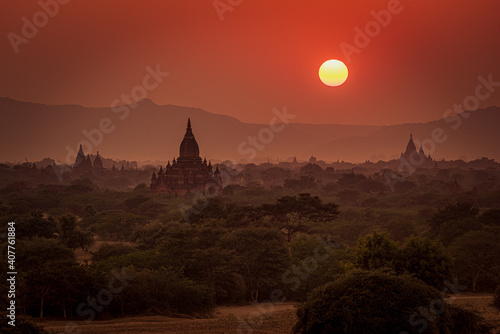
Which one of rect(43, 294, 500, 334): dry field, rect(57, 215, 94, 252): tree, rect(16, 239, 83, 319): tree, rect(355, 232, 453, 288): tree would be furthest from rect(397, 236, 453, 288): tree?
rect(57, 215, 94, 252): tree

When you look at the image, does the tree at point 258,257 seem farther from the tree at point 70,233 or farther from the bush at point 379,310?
the tree at point 70,233

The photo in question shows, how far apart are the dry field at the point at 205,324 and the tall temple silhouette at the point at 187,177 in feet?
185

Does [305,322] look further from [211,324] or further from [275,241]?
[275,241]

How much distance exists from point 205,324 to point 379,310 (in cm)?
723

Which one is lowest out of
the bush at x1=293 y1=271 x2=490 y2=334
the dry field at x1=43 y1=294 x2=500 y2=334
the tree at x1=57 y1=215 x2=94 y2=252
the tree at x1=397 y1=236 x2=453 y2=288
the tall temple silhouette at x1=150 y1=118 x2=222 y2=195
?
the dry field at x1=43 y1=294 x2=500 y2=334

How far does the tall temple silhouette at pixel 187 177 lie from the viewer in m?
83.1

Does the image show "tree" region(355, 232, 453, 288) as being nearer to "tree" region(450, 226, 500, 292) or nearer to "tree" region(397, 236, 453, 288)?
"tree" region(397, 236, 453, 288)

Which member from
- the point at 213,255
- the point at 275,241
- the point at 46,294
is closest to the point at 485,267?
the point at 275,241

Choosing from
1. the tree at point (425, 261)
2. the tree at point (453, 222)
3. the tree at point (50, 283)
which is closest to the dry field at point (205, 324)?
the tree at point (50, 283)

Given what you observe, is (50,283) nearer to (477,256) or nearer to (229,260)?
(229,260)

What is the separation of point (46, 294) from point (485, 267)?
2423 centimetres

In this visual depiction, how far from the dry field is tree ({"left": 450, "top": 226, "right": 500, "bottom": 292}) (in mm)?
6852

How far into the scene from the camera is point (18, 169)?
525ft

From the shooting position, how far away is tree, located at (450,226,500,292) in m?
34.0
